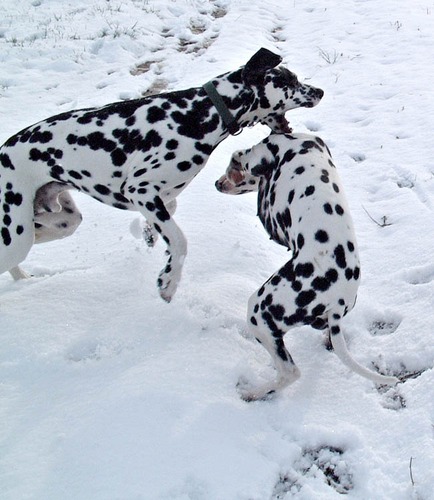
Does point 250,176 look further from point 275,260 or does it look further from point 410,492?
point 410,492

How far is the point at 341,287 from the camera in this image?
2.88 metres

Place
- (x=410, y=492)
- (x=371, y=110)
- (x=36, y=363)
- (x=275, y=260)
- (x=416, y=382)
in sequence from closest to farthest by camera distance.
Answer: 1. (x=410, y=492)
2. (x=416, y=382)
3. (x=36, y=363)
4. (x=275, y=260)
5. (x=371, y=110)

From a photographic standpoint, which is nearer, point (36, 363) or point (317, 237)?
point (317, 237)

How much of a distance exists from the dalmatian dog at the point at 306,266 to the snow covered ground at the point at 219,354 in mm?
260

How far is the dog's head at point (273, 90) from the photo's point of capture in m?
3.49

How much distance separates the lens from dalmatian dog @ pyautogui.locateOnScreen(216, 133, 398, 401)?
2.89m

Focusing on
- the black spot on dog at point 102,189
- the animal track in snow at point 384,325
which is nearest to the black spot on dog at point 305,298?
the animal track in snow at point 384,325

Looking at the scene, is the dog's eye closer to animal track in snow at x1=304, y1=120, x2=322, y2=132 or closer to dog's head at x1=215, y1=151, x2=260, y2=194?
dog's head at x1=215, y1=151, x2=260, y2=194

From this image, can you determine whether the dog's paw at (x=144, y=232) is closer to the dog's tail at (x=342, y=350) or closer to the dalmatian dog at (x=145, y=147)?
the dalmatian dog at (x=145, y=147)

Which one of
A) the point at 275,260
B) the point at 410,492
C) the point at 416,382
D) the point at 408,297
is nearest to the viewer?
the point at 410,492

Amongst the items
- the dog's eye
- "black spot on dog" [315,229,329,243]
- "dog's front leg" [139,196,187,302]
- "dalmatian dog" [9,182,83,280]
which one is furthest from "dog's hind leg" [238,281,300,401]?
"dalmatian dog" [9,182,83,280]

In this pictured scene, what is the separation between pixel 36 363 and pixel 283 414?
143 centimetres

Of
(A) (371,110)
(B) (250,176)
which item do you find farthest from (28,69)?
(B) (250,176)

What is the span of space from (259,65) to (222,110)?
1.14 feet
